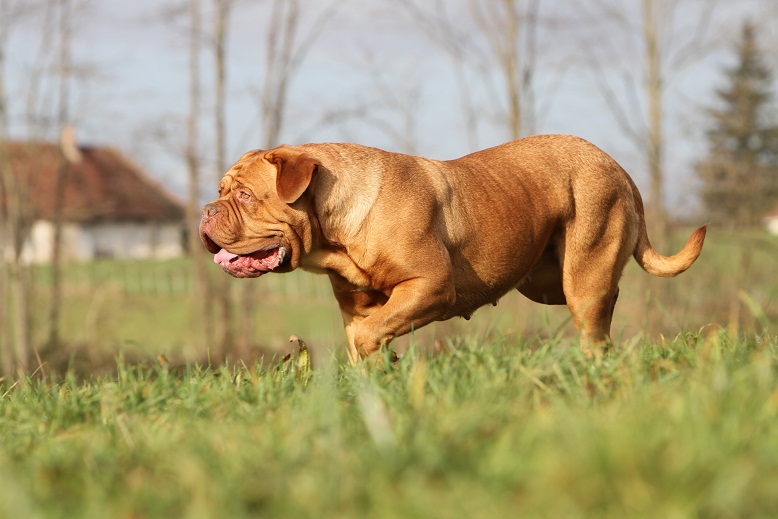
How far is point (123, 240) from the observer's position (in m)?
65.1

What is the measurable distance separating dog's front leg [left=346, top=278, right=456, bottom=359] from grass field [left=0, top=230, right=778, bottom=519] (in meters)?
0.84

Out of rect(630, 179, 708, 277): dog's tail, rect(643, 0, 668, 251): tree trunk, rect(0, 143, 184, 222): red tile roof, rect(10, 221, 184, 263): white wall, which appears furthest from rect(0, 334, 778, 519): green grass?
rect(10, 221, 184, 263): white wall

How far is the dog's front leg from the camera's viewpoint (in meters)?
5.59

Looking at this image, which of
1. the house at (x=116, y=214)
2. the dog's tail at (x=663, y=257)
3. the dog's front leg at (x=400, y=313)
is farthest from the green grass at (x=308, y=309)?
the house at (x=116, y=214)

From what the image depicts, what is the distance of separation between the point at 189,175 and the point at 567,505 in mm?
21348

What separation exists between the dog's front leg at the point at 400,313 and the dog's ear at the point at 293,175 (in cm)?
80

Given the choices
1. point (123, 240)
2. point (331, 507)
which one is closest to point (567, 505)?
point (331, 507)

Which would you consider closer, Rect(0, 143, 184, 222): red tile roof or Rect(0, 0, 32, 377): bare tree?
Rect(0, 0, 32, 377): bare tree

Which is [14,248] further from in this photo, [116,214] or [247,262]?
[116,214]

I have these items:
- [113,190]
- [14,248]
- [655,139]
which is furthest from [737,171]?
[113,190]

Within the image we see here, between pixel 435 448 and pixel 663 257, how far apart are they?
15.2 ft

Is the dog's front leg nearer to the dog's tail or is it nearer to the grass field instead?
the grass field

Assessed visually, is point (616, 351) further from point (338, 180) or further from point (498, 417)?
point (338, 180)

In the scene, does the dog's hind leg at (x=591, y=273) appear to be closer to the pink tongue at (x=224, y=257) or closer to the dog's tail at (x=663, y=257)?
the dog's tail at (x=663, y=257)
